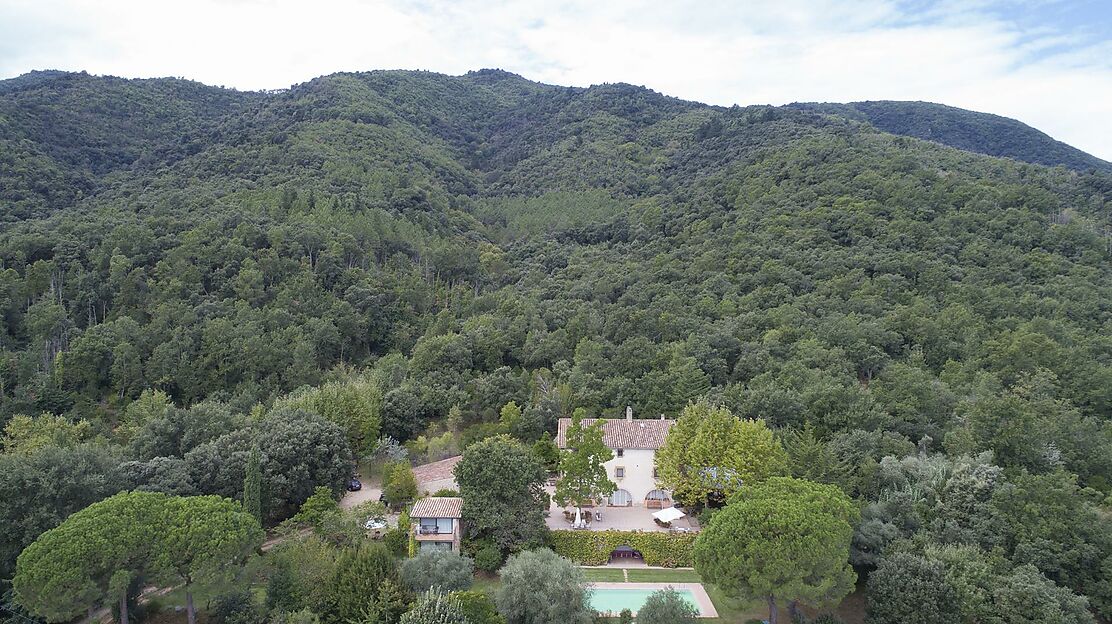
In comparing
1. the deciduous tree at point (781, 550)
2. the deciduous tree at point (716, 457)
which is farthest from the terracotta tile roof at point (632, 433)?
the deciduous tree at point (781, 550)

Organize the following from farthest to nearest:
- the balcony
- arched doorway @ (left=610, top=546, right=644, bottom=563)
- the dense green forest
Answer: the dense green forest
arched doorway @ (left=610, top=546, right=644, bottom=563)
the balcony

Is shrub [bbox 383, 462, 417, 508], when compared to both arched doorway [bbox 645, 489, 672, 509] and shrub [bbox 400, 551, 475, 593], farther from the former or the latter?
arched doorway [bbox 645, 489, 672, 509]

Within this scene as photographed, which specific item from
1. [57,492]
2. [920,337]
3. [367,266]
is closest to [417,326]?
[367,266]

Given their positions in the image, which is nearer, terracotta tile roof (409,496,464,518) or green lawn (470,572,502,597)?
green lawn (470,572,502,597)

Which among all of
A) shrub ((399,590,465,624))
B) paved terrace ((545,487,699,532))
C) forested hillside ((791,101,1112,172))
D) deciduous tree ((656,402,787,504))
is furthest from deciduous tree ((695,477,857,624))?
forested hillside ((791,101,1112,172))

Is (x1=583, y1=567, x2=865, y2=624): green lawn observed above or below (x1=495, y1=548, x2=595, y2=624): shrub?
below
